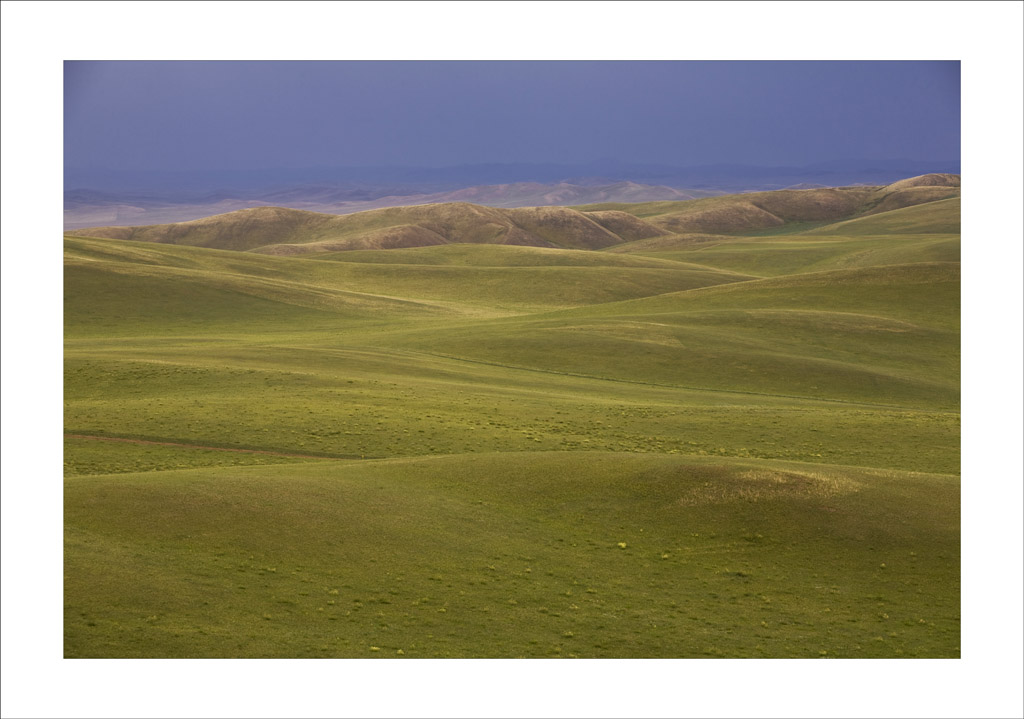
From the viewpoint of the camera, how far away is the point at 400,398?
45.3 m

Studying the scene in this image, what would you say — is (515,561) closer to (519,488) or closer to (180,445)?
(519,488)

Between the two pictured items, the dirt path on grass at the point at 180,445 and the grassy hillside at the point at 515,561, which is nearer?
the grassy hillside at the point at 515,561

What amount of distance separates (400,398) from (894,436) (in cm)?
2395

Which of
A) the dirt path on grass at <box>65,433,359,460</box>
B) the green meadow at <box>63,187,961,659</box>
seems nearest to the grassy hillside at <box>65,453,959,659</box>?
the green meadow at <box>63,187,961,659</box>

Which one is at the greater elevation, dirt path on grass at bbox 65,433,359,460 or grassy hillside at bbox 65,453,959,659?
dirt path on grass at bbox 65,433,359,460

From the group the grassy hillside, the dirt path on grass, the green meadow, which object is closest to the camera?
the grassy hillside

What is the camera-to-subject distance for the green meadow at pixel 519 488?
20.0 m

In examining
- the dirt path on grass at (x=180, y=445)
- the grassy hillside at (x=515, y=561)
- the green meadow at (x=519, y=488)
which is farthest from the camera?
the dirt path on grass at (x=180, y=445)

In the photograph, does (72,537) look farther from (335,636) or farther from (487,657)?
(487,657)

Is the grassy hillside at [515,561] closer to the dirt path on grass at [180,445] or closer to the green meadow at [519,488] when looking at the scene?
the green meadow at [519,488]

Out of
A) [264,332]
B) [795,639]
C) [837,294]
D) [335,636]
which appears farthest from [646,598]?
[837,294]

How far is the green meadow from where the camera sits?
20.0 metres

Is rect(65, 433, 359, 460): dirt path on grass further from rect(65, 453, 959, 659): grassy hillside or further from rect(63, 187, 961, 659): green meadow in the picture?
rect(65, 453, 959, 659): grassy hillside

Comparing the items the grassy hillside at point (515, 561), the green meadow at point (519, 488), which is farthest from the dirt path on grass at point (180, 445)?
the grassy hillside at point (515, 561)
